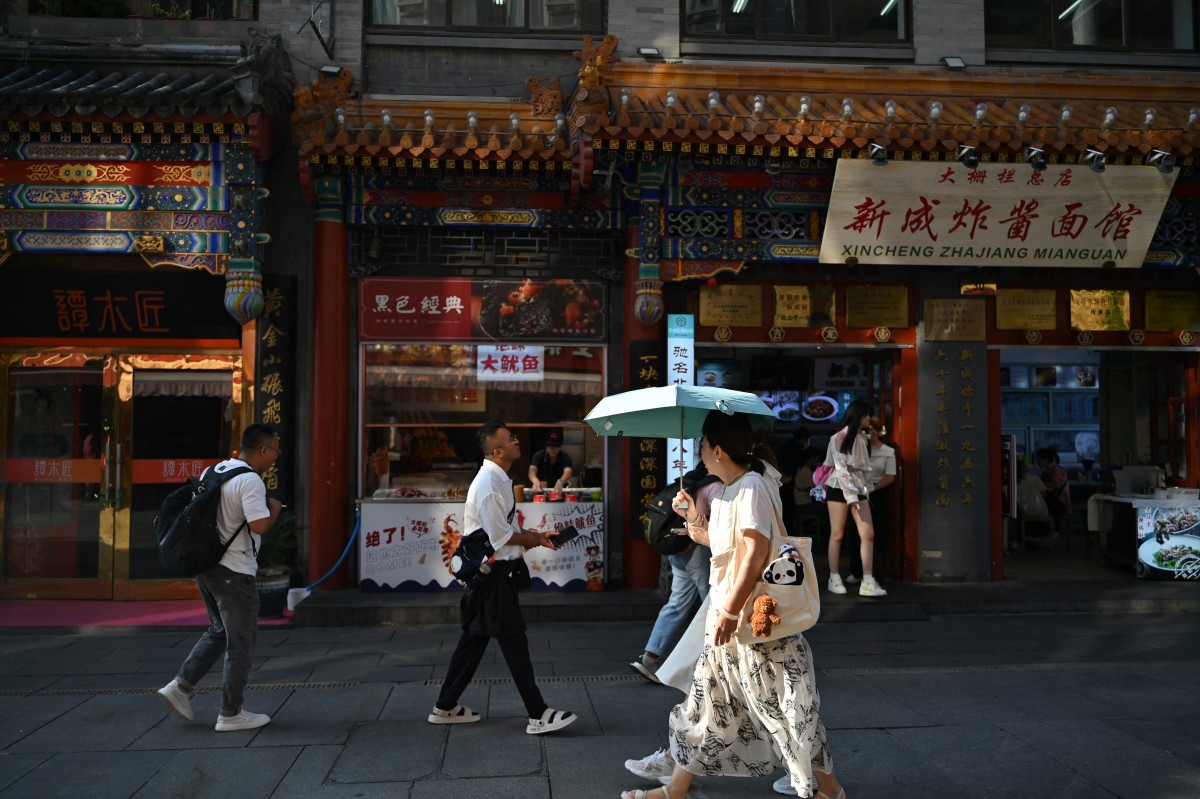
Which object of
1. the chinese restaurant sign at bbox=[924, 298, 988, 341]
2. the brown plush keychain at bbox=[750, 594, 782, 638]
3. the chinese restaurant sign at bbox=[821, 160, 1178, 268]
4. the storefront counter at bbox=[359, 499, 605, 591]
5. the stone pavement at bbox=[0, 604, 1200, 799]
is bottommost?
the stone pavement at bbox=[0, 604, 1200, 799]

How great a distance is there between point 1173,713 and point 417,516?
21.5 feet

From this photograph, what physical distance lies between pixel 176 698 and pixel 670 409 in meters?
3.50

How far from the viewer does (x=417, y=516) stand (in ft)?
31.9

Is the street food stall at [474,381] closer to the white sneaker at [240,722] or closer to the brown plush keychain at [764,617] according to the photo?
the white sneaker at [240,722]

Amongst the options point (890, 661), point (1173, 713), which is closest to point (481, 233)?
point (890, 661)

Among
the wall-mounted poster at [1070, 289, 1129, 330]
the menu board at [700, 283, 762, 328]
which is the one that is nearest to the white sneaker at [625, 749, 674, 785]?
the menu board at [700, 283, 762, 328]

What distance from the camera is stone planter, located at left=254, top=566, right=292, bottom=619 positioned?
902 centimetres

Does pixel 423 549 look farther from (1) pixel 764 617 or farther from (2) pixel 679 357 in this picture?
(1) pixel 764 617

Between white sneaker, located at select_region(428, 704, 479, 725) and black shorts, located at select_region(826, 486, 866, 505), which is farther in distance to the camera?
black shorts, located at select_region(826, 486, 866, 505)

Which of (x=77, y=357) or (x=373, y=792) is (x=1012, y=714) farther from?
(x=77, y=357)

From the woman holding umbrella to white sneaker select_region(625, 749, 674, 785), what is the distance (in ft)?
0.87

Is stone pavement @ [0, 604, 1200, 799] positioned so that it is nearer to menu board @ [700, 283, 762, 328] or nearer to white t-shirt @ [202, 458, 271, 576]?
white t-shirt @ [202, 458, 271, 576]

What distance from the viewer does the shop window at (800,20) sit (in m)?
10.7

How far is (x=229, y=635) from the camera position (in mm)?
5750
